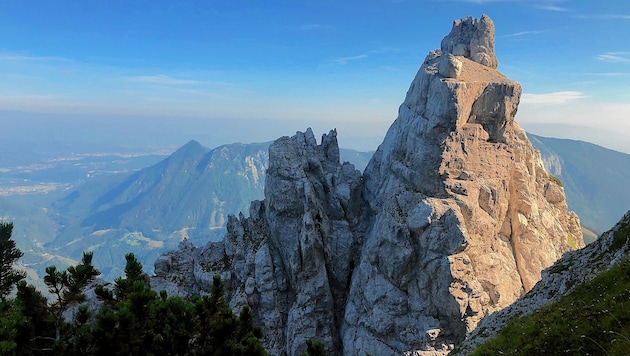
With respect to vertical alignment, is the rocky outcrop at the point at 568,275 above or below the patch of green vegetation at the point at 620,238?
below

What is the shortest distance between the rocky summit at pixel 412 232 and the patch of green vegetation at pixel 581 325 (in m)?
25.2

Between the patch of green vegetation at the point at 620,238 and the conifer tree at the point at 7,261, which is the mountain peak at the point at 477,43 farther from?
the conifer tree at the point at 7,261

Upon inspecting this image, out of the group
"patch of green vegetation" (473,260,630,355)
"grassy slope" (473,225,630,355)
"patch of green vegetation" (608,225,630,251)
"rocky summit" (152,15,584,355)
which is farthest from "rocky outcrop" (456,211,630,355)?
"rocky summit" (152,15,584,355)

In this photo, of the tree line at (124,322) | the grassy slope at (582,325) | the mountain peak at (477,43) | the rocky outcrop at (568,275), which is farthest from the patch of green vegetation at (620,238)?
the mountain peak at (477,43)

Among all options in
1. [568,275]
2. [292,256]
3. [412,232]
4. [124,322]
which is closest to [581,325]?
[568,275]

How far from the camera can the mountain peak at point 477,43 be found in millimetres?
67062

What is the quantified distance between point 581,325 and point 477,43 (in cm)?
6026

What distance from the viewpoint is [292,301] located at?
201 feet

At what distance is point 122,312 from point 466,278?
42878mm

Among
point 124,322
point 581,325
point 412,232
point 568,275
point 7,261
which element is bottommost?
point 412,232

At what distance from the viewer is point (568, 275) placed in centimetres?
2730

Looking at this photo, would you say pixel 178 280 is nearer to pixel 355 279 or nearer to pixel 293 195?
pixel 293 195

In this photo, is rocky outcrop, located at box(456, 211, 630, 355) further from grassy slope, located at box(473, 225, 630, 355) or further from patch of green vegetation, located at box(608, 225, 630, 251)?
grassy slope, located at box(473, 225, 630, 355)

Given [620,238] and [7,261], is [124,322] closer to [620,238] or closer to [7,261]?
[7,261]
